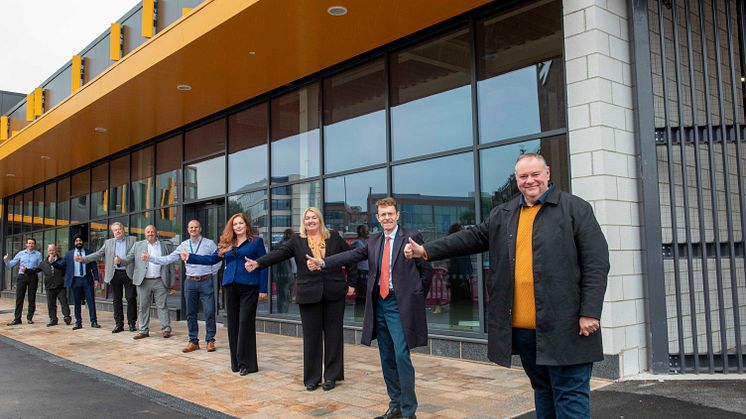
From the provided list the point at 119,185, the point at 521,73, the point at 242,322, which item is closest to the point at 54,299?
the point at 119,185

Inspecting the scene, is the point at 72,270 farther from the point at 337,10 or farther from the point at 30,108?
the point at 337,10

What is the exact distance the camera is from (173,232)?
1288 cm

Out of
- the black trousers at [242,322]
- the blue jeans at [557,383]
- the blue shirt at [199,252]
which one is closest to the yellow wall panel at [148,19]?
the blue shirt at [199,252]

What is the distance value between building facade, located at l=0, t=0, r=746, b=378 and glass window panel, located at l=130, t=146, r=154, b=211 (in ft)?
7.51

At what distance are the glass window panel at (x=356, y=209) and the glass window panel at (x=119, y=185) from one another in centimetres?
792

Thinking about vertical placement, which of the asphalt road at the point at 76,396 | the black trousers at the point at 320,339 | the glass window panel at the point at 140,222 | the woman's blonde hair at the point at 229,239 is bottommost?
the asphalt road at the point at 76,396

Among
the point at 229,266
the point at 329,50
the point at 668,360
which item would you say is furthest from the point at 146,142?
the point at 668,360

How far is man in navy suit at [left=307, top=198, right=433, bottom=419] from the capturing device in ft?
14.4

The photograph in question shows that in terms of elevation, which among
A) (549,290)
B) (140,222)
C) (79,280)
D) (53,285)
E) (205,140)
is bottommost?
(53,285)

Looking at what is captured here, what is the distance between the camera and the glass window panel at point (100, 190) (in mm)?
16016

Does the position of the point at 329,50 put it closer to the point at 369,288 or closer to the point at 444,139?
the point at 444,139

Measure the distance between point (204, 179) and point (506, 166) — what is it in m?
7.13

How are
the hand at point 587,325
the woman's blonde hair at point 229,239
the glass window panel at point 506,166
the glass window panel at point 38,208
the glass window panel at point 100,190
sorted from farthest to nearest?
the glass window panel at point 38,208 → the glass window panel at point 100,190 → the woman's blonde hair at point 229,239 → the glass window panel at point 506,166 → the hand at point 587,325

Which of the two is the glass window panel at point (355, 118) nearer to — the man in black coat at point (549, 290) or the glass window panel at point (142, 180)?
the man in black coat at point (549, 290)
